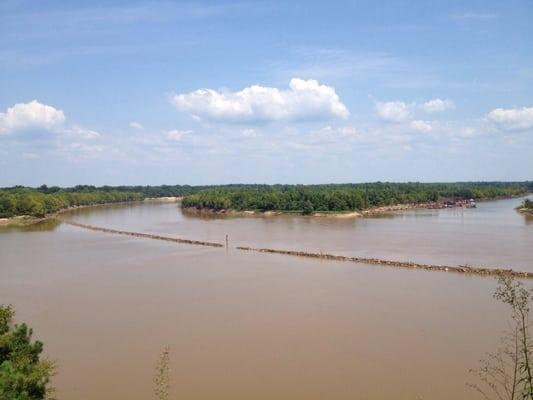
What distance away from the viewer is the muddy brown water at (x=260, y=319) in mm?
9312

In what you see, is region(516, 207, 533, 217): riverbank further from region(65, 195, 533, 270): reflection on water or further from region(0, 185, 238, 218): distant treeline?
region(0, 185, 238, 218): distant treeline

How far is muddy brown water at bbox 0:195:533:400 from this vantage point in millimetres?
9312

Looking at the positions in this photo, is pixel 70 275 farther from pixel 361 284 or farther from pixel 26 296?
pixel 361 284

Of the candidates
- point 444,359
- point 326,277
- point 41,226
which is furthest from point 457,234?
point 41,226

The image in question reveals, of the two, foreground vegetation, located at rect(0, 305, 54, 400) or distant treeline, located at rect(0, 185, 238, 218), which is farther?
distant treeline, located at rect(0, 185, 238, 218)

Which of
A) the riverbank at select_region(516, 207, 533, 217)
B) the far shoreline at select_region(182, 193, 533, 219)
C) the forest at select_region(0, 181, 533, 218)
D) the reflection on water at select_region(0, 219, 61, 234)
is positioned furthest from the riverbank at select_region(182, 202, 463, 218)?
the reflection on water at select_region(0, 219, 61, 234)

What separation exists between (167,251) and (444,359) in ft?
61.8

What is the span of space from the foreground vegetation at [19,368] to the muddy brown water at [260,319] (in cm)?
253

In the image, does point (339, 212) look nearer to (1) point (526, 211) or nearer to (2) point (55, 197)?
(1) point (526, 211)

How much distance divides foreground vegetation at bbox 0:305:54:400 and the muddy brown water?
2.53 m

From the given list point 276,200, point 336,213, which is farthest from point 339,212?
point 276,200

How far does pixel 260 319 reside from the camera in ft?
43.5

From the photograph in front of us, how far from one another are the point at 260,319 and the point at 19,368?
771cm

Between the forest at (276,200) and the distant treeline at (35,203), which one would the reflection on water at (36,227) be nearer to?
the distant treeline at (35,203)
